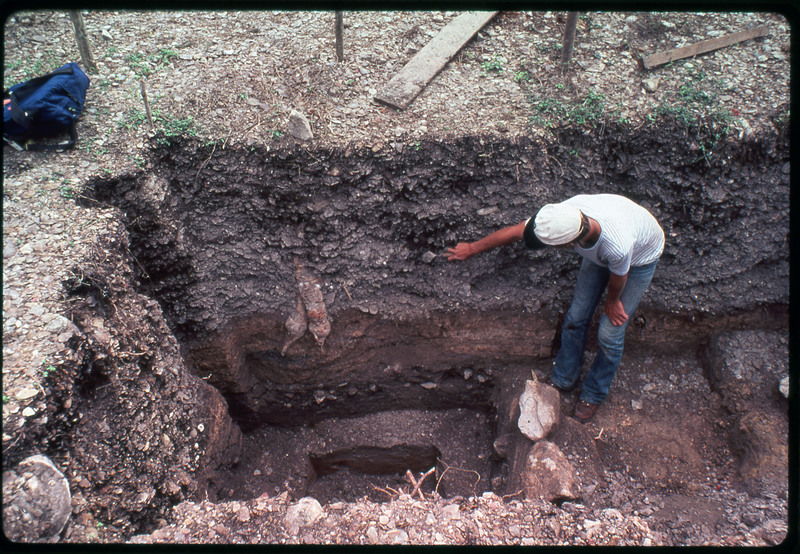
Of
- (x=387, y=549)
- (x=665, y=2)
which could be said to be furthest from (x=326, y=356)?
(x=665, y=2)

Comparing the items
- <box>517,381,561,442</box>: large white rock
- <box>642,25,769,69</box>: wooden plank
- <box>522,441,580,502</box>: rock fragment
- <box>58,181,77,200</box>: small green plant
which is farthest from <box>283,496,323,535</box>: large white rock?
<box>642,25,769,69</box>: wooden plank

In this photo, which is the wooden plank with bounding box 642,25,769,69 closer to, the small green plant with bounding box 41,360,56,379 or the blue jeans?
the blue jeans

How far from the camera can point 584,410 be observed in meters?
3.51

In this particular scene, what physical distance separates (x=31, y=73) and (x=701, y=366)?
5.09m

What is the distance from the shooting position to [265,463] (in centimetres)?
397

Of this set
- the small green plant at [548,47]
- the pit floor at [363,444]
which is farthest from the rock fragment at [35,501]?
the small green plant at [548,47]

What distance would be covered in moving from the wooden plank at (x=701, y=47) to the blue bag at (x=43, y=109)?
3692 mm

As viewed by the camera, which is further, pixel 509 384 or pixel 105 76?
pixel 509 384

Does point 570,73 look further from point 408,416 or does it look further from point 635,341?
point 408,416

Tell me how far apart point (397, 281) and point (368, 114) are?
3.81 feet

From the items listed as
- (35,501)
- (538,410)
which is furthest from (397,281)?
(35,501)

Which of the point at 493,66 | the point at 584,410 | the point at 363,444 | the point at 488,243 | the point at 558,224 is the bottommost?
the point at 363,444

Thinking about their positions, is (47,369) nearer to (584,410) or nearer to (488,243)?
(488,243)

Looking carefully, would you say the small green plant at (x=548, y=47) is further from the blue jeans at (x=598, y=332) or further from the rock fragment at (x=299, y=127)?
the rock fragment at (x=299, y=127)
